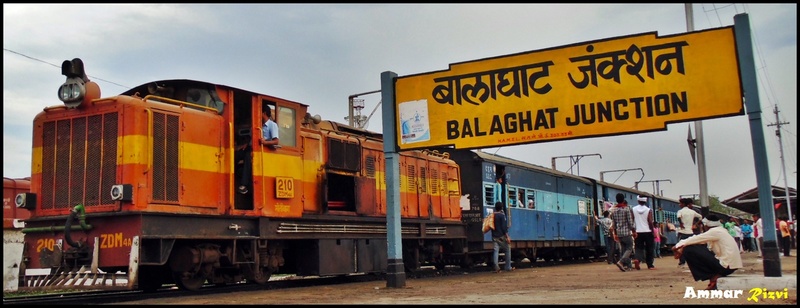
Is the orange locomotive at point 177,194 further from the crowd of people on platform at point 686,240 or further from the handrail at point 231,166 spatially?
the crowd of people on platform at point 686,240

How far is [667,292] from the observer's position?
9078 mm

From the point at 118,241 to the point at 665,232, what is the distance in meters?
29.6

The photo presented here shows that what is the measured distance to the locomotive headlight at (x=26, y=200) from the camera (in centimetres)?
1023

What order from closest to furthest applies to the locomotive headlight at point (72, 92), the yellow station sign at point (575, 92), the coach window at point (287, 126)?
the yellow station sign at point (575, 92) < the locomotive headlight at point (72, 92) < the coach window at point (287, 126)

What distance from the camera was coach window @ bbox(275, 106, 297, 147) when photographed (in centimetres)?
1173

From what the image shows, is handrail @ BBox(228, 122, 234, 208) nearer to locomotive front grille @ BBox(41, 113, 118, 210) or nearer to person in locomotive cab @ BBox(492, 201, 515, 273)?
locomotive front grille @ BBox(41, 113, 118, 210)

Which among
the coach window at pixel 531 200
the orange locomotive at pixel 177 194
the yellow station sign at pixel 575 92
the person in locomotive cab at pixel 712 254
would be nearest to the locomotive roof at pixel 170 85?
the orange locomotive at pixel 177 194

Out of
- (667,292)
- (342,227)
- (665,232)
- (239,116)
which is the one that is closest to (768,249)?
(667,292)

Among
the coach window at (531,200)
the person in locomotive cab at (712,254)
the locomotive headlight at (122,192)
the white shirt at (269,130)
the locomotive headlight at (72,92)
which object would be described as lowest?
the person in locomotive cab at (712,254)

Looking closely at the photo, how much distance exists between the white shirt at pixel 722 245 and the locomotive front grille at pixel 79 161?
7985 millimetres

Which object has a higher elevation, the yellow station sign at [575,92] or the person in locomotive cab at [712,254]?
the yellow station sign at [575,92]

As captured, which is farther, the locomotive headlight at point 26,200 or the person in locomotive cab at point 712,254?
the locomotive headlight at point 26,200

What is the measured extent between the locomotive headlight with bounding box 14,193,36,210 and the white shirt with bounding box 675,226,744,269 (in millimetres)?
9335

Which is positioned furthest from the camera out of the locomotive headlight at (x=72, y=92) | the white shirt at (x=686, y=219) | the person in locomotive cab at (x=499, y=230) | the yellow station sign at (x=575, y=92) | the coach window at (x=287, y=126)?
the person in locomotive cab at (x=499, y=230)
